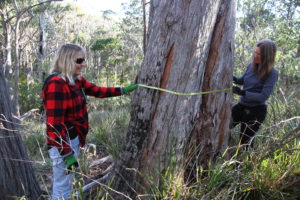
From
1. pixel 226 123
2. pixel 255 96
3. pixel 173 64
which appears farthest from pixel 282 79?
pixel 173 64

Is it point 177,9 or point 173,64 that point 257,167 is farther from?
point 177,9

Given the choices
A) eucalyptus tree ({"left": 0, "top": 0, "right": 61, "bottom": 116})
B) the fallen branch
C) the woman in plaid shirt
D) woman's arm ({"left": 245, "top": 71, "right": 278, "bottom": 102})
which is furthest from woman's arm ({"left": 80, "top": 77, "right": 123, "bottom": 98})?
eucalyptus tree ({"left": 0, "top": 0, "right": 61, "bottom": 116})

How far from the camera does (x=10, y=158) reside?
8.38 ft

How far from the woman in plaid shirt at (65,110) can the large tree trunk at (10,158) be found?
16.8 inches

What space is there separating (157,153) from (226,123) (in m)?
0.78

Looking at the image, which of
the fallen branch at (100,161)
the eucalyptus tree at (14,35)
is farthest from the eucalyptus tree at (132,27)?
the fallen branch at (100,161)

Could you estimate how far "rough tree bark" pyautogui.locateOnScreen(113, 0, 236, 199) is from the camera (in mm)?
2240

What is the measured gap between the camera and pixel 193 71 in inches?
90.0

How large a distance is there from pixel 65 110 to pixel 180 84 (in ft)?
3.50

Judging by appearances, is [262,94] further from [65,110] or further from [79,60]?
[65,110]

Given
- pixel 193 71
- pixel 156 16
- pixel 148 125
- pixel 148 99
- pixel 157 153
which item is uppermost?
pixel 156 16

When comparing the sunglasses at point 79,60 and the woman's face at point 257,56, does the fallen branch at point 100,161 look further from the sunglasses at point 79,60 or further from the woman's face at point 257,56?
the woman's face at point 257,56

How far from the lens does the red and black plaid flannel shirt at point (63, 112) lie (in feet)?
7.33

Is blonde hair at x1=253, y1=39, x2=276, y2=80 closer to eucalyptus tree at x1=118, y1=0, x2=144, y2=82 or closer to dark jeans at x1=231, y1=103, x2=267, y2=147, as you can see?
dark jeans at x1=231, y1=103, x2=267, y2=147
